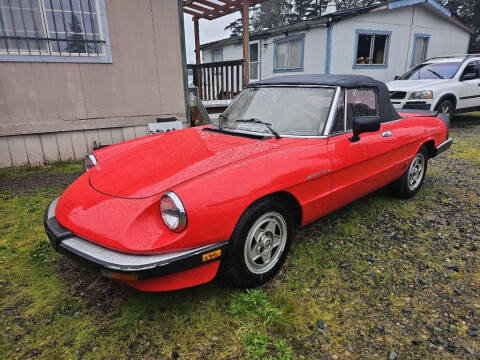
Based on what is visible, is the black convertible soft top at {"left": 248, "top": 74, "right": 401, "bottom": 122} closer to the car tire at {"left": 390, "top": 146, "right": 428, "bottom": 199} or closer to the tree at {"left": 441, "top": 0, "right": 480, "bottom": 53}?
the car tire at {"left": 390, "top": 146, "right": 428, "bottom": 199}

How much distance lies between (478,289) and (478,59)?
30.9 feet

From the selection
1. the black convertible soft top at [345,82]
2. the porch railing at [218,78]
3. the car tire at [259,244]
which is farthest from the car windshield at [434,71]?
the car tire at [259,244]

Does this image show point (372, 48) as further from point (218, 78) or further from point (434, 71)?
point (218, 78)

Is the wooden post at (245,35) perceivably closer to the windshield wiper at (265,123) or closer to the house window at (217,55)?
the windshield wiper at (265,123)

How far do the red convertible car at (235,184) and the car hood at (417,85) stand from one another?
5.25m

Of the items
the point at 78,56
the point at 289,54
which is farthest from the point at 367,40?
the point at 78,56

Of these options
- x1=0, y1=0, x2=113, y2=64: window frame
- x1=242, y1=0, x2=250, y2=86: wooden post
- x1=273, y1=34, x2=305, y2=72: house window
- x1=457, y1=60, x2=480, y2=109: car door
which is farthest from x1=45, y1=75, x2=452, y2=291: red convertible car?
x1=273, y1=34, x2=305, y2=72: house window

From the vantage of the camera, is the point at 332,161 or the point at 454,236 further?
the point at 454,236

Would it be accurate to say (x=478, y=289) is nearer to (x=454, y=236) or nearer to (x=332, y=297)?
(x=454, y=236)

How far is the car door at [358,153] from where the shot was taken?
2783 millimetres

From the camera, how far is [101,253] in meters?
1.85

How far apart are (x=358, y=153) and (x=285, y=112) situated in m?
0.79

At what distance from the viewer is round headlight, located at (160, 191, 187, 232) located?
5.98 ft

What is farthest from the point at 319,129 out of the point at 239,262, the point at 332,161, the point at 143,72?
the point at 143,72
